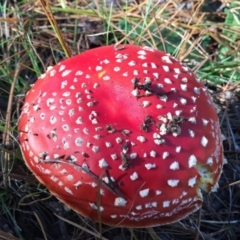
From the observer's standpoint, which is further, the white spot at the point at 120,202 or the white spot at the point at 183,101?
the white spot at the point at 183,101

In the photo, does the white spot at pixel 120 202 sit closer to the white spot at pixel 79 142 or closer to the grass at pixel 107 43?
the white spot at pixel 79 142

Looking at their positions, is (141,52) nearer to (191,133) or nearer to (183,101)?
(183,101)

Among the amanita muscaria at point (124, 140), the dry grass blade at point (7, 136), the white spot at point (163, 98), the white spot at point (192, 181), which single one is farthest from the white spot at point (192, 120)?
the dry grass blade at point (7, 136)

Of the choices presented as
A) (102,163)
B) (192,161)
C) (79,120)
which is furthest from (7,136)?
(192,161)

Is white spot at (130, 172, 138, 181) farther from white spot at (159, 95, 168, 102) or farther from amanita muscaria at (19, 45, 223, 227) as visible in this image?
white spot at (159, 95, 168, 102)

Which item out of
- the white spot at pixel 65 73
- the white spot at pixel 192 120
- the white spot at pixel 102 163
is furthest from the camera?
the white spot at pixel 65 73
